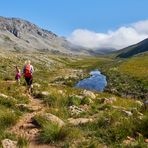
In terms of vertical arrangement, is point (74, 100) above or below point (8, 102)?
below

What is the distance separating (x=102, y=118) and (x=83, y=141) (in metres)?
2.28

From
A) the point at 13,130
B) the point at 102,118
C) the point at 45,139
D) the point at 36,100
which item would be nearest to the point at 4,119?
the point at 13,130

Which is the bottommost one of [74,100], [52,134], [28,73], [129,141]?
[129,141]

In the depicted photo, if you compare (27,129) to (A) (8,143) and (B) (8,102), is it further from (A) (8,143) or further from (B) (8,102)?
(B) (8,102)

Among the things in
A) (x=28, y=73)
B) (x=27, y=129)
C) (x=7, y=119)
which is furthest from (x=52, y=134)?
(x=28, y=73)

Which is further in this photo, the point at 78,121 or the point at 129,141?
the point at 78,121

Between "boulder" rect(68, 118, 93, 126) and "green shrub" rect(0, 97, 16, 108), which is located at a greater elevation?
"green shrub" rect(0, 97, 16, 108)

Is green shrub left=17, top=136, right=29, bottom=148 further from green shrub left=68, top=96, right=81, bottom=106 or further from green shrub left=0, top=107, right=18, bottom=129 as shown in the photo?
green shrub left=68, top=96, right=81, bottom=106

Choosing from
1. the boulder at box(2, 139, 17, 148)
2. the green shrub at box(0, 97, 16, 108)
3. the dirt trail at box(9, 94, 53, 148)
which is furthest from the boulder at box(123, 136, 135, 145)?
the green shrub at box(0, 97, 16, 108)

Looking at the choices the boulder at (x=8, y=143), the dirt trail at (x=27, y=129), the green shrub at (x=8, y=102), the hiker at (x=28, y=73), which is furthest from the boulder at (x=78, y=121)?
the hiker at (x=28, y=73)

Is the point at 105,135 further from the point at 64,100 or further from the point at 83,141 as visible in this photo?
the point at 64,100

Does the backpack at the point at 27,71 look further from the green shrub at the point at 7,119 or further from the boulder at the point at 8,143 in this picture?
the boulder at the point at 8,143

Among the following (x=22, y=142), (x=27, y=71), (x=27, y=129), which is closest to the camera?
(x=22, y=142)

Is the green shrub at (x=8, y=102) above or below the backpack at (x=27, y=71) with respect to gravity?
below
